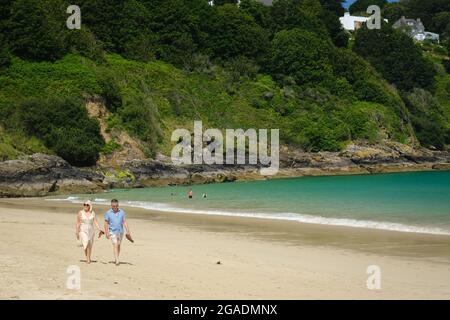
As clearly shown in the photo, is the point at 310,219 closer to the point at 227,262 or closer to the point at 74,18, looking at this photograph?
the point at 227,262

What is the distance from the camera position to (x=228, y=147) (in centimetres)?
6166

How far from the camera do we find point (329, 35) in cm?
9331

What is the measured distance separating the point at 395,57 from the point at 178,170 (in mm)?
51317

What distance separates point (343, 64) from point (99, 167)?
42.0 meters

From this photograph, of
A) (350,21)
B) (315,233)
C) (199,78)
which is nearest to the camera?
(315,233)

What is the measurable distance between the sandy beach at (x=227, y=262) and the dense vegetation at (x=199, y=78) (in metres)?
26.5

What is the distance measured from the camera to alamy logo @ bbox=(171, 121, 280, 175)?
58.2m

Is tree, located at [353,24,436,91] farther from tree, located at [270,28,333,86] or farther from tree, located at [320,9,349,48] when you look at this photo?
tree, located at [270,28,333,86]

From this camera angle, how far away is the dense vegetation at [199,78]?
53594 mm

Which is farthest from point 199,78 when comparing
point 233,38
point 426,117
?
point 426,117

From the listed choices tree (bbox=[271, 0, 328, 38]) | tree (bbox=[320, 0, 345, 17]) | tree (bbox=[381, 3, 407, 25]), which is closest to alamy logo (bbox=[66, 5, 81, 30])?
tree (bbox=[271, 0, 328, 38])

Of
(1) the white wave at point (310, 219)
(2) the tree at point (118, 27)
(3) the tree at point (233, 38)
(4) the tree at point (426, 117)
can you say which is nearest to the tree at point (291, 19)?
(3) the tree at point (233, 38)

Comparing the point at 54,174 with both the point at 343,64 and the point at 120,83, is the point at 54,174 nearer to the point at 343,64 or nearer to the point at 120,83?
the point at 120,83

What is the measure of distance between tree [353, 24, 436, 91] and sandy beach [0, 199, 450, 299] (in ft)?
244
